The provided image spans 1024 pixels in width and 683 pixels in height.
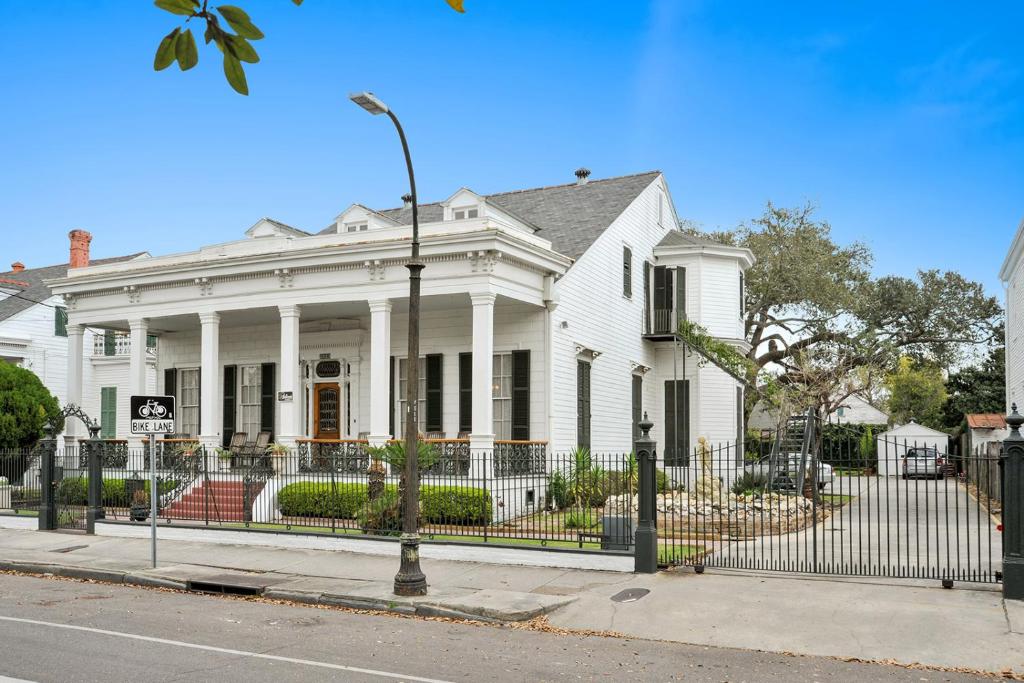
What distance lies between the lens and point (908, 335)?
57312 mm

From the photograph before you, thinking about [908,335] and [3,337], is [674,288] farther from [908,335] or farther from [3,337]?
[908,335]

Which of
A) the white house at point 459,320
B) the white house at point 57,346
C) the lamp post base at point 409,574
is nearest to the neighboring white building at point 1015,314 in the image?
the white house at point 459,320

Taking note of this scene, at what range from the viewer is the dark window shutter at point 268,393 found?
26.7 meters

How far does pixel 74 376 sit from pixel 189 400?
3.69 m

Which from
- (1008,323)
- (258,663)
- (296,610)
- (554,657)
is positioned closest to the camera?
(258,663)

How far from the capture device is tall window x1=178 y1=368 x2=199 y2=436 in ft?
93.2

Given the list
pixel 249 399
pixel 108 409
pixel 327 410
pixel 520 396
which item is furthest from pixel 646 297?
pixel 108 409

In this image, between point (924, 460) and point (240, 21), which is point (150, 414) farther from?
point (240, 21)

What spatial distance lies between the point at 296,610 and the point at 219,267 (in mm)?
13312

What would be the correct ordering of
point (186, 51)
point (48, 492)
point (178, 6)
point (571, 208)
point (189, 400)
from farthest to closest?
point (189, 400) → point (571, 208) → point (48, 492) → point (186, 51) → point (178, 6)

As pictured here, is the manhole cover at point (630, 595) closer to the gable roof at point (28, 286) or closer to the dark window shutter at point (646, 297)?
the dark window shutter at point (646, 297)

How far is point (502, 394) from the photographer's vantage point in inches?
914

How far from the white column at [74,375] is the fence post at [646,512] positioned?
17.4m

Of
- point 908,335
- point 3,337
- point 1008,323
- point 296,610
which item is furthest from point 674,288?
point 908,335
